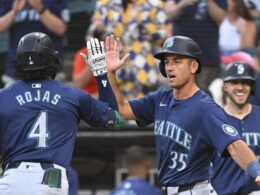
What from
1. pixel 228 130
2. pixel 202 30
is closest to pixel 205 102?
pixel 228 130

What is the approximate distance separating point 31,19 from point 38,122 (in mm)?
3903

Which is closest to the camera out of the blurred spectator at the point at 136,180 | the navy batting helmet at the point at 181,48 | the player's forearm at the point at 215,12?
the navy batting helmet at the point at 181,48

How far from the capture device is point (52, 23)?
10.4 metres

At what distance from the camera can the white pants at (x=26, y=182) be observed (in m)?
6.58

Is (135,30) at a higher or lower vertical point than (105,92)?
higher

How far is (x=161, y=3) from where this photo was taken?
414 inches

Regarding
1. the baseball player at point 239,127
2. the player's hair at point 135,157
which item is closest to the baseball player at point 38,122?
the baseball player at point 239,127

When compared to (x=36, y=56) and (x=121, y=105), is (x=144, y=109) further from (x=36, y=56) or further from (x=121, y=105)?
(x=36, y=56)

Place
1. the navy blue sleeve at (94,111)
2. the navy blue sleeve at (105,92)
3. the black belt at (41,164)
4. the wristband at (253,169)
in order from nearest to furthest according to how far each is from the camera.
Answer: the wristband at (253,169)
the black belt at (41,164)
the navy blue sleeve at (94,111)
the navy blue sleeve at (105,92)

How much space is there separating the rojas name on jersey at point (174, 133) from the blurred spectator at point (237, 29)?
3957 millimetres

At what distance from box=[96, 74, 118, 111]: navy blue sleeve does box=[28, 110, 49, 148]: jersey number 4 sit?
789mm

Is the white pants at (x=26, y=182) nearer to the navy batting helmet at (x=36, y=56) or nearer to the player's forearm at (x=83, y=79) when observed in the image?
the navy batting helmet at (x=36, y=56)

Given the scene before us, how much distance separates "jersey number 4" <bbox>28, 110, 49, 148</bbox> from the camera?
264 inches

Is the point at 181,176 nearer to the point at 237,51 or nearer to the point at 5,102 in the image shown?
the point at 5,102
